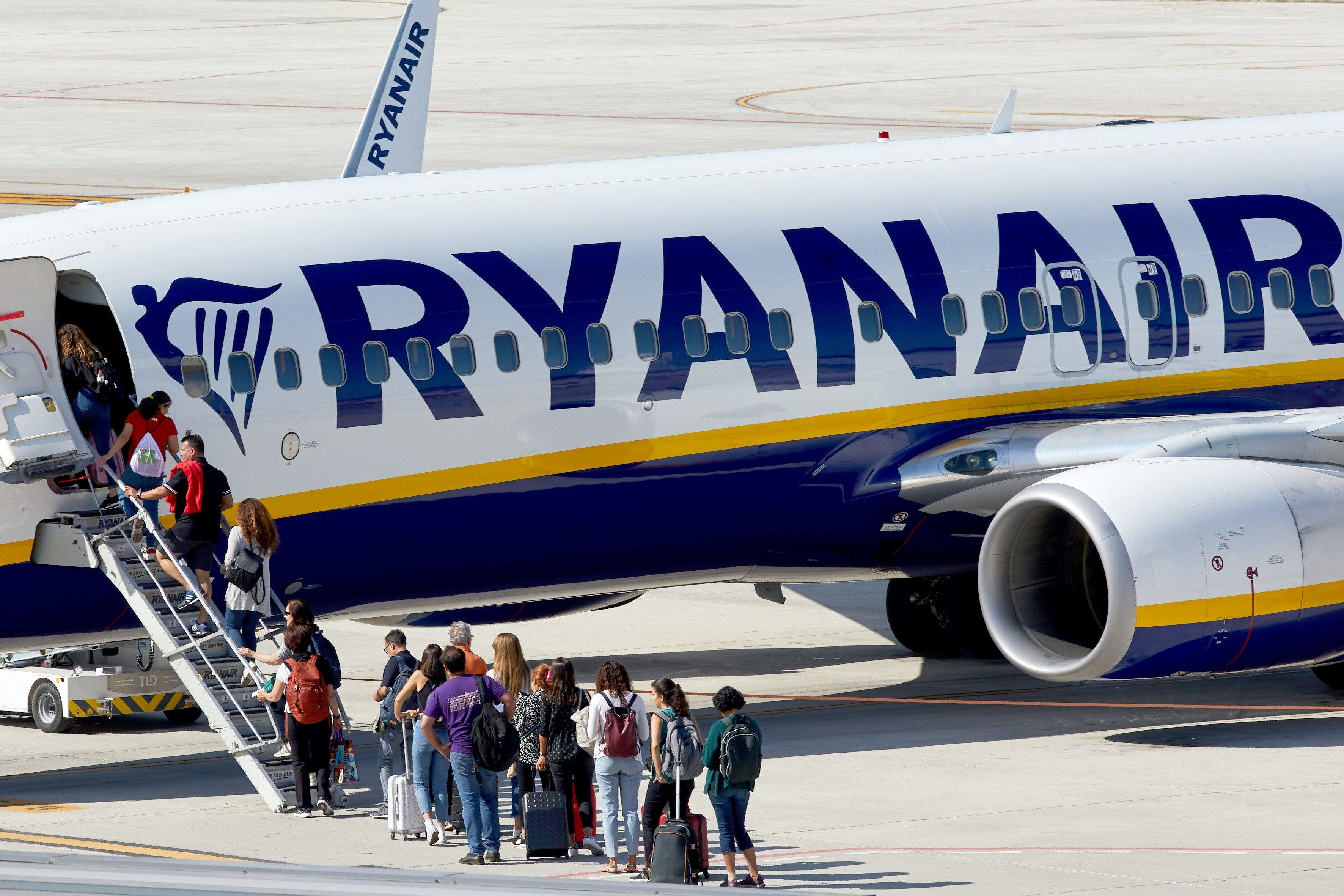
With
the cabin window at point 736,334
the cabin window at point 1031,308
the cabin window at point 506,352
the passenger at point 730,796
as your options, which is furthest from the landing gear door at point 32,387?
the cabin window at point 1031,308

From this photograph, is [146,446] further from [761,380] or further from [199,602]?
[761,380]

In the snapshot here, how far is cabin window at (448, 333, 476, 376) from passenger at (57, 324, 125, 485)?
2.78 meters

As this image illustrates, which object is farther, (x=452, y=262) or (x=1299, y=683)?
(x=1299, y=683)

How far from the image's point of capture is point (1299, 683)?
2209 centimetres

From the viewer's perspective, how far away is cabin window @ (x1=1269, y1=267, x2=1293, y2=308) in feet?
72.1

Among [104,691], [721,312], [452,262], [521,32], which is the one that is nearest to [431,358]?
[452,262]

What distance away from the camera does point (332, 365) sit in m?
18.3

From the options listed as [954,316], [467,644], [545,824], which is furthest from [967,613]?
[545,824]

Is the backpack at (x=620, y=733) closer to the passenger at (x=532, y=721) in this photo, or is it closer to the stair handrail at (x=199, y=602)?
the passenger at (x=532, y=721)

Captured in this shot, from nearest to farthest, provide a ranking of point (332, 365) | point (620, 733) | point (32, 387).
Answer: point (620, 733) < point (32, 387) < point (332, 365)

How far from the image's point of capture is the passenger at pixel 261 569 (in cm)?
1753

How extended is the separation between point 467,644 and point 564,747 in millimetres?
1285

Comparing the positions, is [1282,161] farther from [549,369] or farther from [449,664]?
[449,664]

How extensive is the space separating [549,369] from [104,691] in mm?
5500
